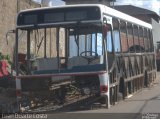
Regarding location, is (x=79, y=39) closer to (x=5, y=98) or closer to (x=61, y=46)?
(x=61, y=46)

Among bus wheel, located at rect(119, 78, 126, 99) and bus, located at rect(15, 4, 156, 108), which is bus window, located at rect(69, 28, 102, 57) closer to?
bus, located at rect(15, 4, 156, 108)

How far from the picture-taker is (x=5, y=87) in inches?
821

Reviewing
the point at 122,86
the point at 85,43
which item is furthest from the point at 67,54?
the point at 122,86

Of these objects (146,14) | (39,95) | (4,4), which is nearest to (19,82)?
(39,95)

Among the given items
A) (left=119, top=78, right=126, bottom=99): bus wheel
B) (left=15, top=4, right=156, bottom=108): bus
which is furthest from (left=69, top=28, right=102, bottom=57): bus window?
(left=119, top=78, right=126, bottom=99): bus wheel

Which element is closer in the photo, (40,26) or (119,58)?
(40,26)

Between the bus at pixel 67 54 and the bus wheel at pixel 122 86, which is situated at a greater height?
the bus at pixel 67 54

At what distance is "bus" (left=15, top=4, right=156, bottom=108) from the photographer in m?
14.9

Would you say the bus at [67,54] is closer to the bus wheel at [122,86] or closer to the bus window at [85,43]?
the bus window at [85,43]

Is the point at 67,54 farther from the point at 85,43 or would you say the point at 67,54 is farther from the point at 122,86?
the point at 122,86

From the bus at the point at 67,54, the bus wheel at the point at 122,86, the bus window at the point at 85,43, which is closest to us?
the bus at the point at 67,54

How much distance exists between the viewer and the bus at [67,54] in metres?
14.9

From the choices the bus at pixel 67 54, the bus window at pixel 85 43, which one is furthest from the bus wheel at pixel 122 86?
the bus window at pixel 85 43

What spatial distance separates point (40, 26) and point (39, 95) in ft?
6.80
